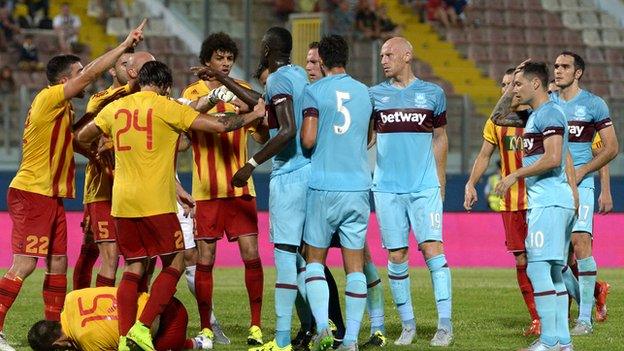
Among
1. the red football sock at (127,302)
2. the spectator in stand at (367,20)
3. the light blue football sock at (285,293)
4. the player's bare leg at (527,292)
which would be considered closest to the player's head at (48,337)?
the red football sock at (127,302)

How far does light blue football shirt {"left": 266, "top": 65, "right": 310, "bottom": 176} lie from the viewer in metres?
9.65

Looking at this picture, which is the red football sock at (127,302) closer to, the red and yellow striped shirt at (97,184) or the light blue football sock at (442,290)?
the red and yellow striped shirt at (97,184)

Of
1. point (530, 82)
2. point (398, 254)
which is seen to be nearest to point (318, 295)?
point (398, 254)

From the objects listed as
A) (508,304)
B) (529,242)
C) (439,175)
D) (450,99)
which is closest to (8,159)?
(450,99)

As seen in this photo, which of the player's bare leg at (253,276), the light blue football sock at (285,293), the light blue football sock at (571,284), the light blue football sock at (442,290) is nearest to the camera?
the light blue football sock at (285,293)

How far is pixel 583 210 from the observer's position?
11.8 metres

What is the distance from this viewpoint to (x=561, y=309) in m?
9.63

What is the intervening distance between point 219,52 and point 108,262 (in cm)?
195

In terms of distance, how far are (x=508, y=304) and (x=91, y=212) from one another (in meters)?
4.91

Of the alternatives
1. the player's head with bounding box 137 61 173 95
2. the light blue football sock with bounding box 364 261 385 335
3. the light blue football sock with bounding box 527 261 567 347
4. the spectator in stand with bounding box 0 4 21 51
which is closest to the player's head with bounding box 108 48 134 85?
the player's head with bounding box 137 61 173 95

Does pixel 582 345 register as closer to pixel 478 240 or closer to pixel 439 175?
pixel 439 175

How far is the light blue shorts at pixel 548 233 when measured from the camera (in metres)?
9.48

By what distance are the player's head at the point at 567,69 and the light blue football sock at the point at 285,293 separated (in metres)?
3.28

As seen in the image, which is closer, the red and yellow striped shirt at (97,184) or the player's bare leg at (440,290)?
the player's bare leg at (440,290)
